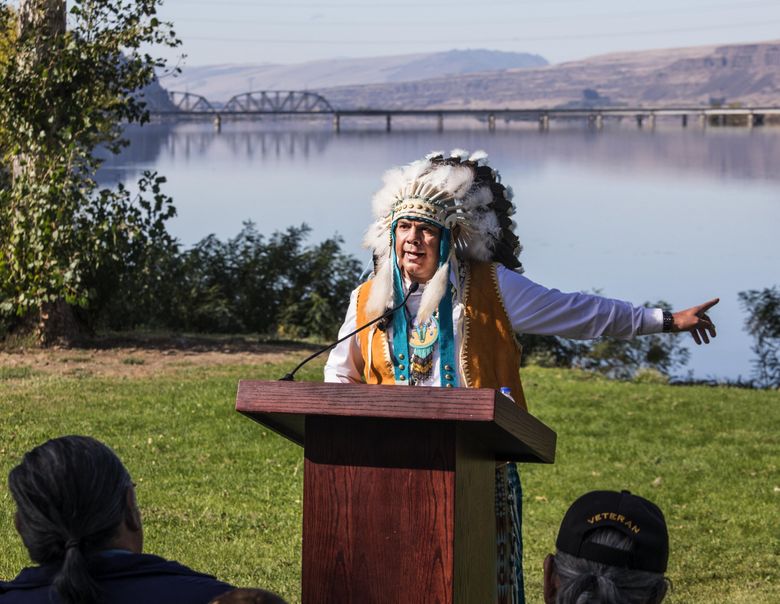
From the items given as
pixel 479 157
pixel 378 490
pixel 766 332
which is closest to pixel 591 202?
pixel 766 332

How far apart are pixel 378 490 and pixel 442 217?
5.36 feet

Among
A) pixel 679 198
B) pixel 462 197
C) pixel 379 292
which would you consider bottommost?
pixel 679 198

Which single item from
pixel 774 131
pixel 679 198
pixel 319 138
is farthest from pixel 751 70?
pixel 679 198

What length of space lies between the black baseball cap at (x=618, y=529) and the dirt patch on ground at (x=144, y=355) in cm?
931

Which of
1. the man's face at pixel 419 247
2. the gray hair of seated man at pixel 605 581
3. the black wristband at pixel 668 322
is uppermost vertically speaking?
the man's face at pixel 419 247

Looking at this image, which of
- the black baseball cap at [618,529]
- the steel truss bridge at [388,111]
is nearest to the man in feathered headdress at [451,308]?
the black baseball cap at [618,529]

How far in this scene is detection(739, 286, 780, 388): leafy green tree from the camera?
15508mm

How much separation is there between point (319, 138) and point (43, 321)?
343 ft

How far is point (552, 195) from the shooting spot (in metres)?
52.9

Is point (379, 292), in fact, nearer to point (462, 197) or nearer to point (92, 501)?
point (462, 197)

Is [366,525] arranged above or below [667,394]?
above

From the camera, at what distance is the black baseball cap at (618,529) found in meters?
2.78

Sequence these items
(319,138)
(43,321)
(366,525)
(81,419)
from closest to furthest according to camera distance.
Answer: (366,525)
(81,419)
(43,321)
(319,138)

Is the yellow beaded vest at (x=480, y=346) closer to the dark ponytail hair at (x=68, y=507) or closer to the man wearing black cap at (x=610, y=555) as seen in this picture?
the man wearing black cap at (x=610, y=555)
